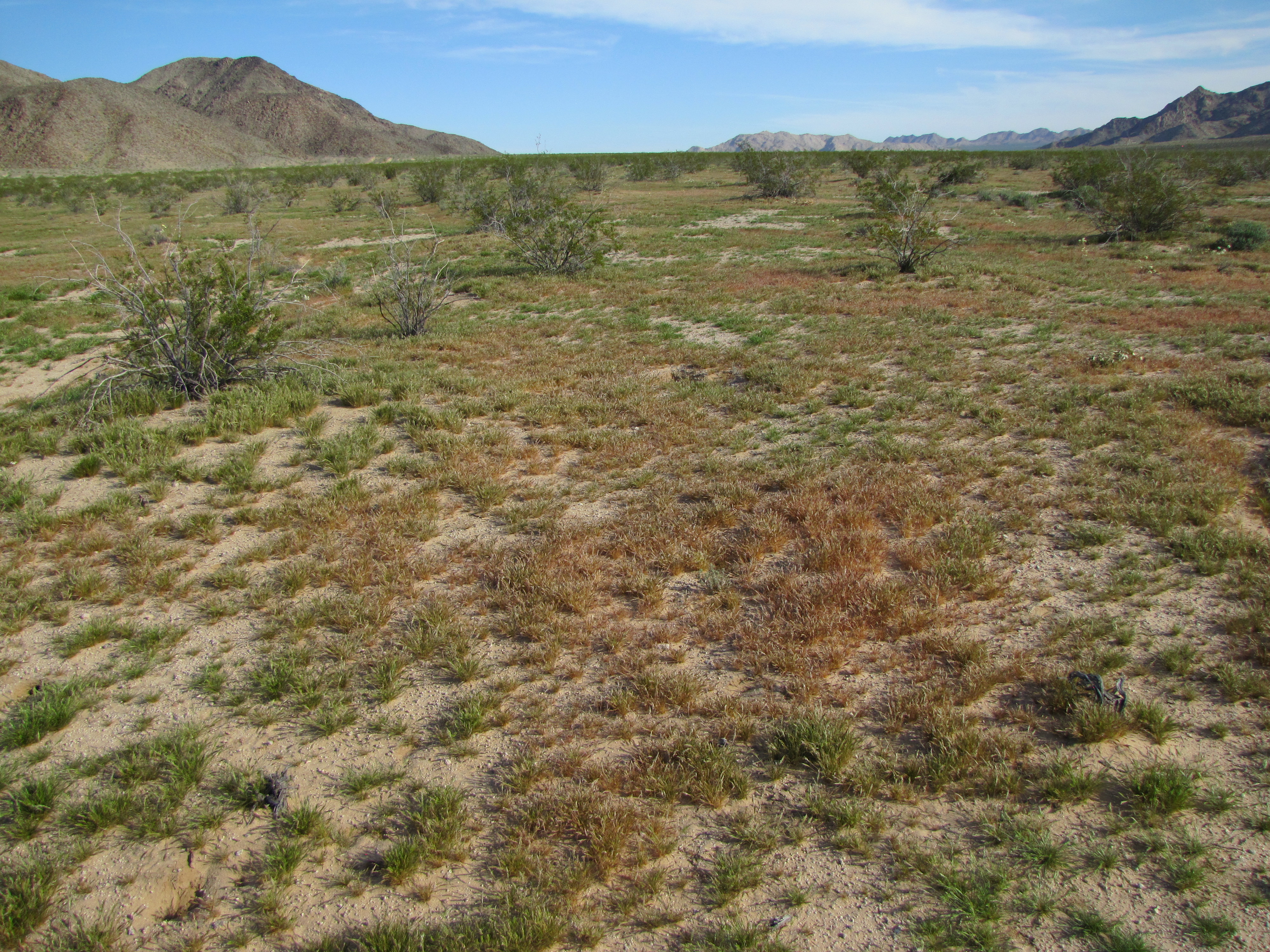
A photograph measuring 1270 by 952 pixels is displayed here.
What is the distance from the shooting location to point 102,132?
80062mm

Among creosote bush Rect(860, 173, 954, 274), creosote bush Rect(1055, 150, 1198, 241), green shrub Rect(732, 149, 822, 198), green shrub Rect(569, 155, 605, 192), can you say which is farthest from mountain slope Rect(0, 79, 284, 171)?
creosote bush Rect(1055, 150, 1198, 241)

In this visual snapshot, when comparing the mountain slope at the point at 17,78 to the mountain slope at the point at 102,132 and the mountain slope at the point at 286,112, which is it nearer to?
the mountain slope at the point at 102,132

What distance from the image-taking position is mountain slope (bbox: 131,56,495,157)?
368 feet

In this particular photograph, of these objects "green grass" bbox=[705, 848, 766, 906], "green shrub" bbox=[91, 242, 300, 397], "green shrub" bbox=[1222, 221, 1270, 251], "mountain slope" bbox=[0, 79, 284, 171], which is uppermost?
"mountain slope" bbox=[0, 79, 284, 171]

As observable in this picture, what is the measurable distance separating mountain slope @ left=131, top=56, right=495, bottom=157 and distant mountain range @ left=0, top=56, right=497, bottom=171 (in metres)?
0.22

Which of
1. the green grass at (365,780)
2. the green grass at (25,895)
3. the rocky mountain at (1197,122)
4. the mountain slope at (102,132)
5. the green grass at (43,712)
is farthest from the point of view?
the rocky mountain at (1197,122)

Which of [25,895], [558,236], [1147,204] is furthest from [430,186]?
[25,895]

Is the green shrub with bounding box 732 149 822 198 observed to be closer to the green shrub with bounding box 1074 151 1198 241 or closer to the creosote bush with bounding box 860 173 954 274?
the green shrub with bounding box 1074 151 1198 241

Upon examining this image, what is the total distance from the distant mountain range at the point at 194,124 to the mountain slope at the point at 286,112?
0.74 feet

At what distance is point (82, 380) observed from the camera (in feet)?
29.2

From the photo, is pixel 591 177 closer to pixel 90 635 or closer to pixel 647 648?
pixel 90 635

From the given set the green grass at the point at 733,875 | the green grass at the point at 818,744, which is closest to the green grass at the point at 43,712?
the green grass at the point at 733,875

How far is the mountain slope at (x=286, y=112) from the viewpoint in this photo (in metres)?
112

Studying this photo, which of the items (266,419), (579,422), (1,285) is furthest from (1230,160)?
(1,285)
